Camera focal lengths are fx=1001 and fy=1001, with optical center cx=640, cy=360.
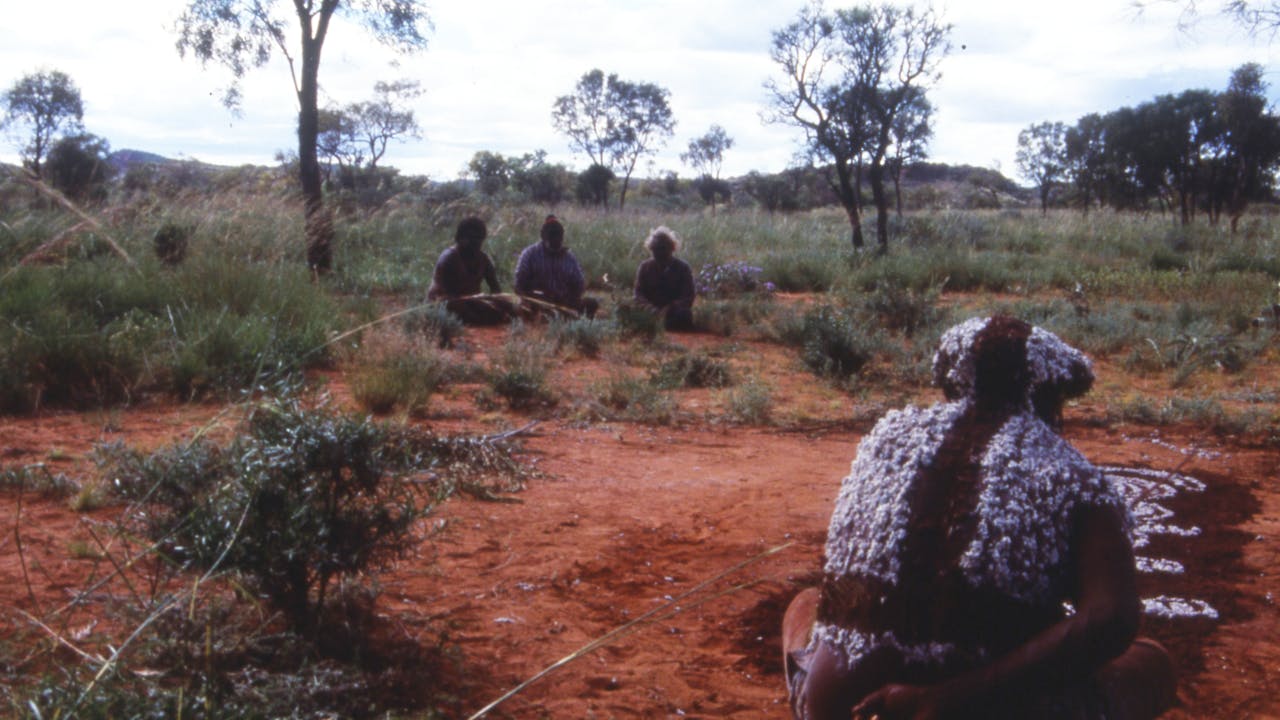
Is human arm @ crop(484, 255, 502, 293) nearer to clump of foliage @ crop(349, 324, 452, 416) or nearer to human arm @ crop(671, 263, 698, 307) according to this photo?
human arm @ crop(671, 263, 698, 307)

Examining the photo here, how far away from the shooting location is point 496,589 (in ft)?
10.8

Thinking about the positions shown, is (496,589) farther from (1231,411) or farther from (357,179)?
(357,179)

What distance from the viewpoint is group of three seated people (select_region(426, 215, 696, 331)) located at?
9.64m

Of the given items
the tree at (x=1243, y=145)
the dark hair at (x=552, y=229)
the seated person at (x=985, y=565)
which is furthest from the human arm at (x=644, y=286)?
the tree at (x=1243, y=145)

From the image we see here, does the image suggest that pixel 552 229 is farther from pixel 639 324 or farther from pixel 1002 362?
pixel 1002 362

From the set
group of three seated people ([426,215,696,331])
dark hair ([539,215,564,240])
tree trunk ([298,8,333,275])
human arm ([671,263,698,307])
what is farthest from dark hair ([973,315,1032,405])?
tree trunk ([298,8,333,275])

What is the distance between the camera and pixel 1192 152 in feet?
85.7

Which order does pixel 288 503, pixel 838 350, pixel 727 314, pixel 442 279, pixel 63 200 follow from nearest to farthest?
pixel 288 503, pixel 63 200, pixel 838 350, pixel 442 279, pixel 727 314

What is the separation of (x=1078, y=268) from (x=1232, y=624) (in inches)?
519

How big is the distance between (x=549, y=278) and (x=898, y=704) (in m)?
8.51

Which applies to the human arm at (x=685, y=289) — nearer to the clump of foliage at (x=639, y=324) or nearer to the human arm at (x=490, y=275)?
the clump of foliage at (x=639, y=324)

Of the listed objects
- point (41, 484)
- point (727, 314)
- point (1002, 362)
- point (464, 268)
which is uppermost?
point (1002, 362)

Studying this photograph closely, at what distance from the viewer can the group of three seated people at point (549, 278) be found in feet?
31.6

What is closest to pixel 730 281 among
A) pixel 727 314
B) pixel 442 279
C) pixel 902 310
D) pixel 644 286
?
pixel 727 314
